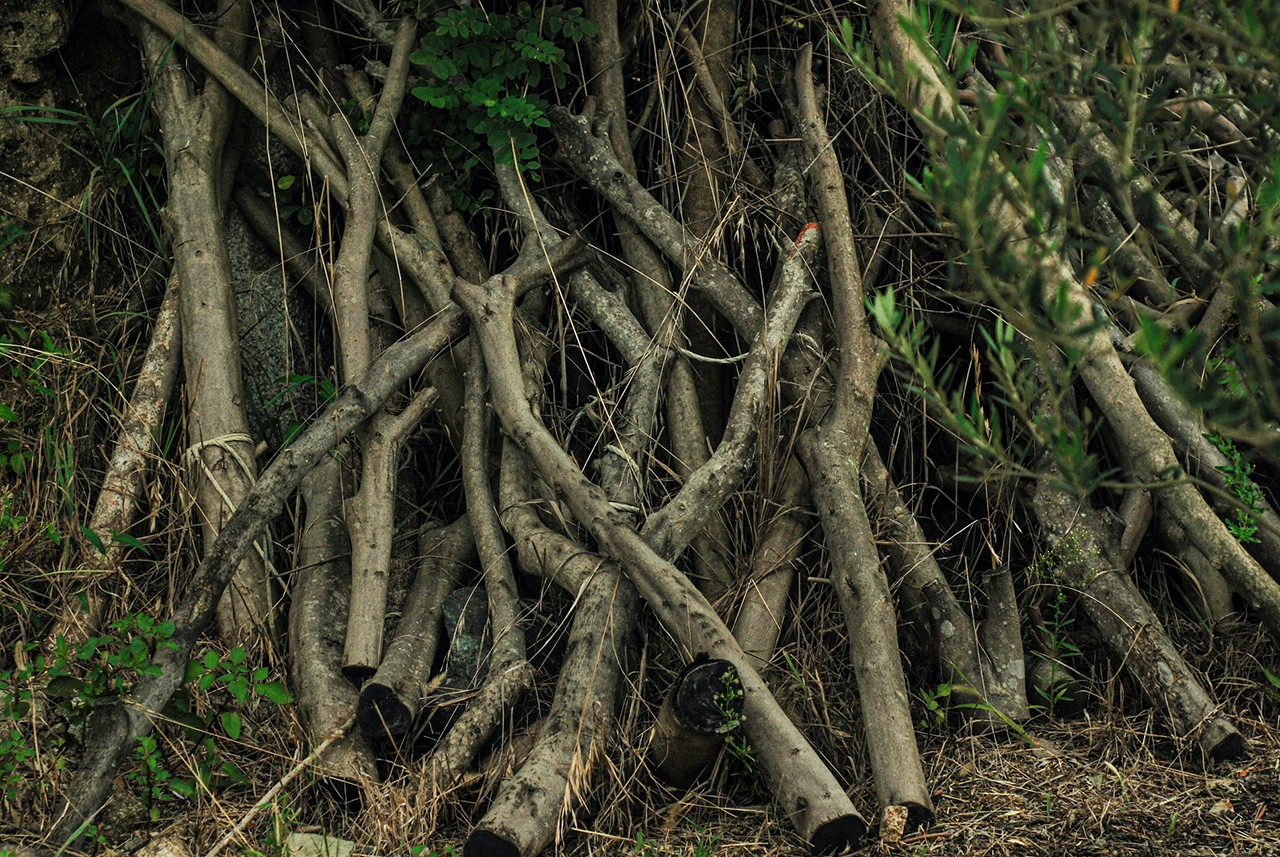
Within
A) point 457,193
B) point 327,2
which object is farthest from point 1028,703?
point 327,2

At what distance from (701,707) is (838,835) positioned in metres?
0.42

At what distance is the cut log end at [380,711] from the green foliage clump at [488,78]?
71.3 inches

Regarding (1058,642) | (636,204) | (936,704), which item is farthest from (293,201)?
(1058,642)

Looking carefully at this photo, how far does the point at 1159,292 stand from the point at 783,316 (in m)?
1.24

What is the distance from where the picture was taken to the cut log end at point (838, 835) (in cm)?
225

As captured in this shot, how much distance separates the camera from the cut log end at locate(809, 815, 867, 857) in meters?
2.25

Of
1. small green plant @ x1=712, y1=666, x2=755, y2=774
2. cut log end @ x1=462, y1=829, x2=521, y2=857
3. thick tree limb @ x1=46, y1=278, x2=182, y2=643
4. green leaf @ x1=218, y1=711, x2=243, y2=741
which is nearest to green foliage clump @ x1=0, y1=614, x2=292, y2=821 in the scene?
green leaf @ x1=218, y1=711, x2=243, y2=741

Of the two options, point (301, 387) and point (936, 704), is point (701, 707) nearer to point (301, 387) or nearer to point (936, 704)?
point (936, 704)

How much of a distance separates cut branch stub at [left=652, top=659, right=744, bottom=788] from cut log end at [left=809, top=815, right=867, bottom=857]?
31cm

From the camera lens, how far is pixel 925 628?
289cm

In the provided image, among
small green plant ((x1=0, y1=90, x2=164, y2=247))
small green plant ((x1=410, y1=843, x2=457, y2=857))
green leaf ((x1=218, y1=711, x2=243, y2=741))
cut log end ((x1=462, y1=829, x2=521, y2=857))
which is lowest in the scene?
small green plant ((x1=410, y1=843, x2=457, y2=857))

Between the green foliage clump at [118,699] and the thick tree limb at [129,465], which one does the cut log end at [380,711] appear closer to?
the green foliage clump at [118,699]

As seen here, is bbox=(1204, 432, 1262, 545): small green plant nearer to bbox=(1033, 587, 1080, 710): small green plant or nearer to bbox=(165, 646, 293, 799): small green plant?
bbox=(1033, 587, 1080, 710): small green plant

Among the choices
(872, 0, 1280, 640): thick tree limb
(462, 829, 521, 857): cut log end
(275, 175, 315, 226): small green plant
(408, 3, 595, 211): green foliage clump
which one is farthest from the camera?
(275, 175, 315, 226): small green plant
